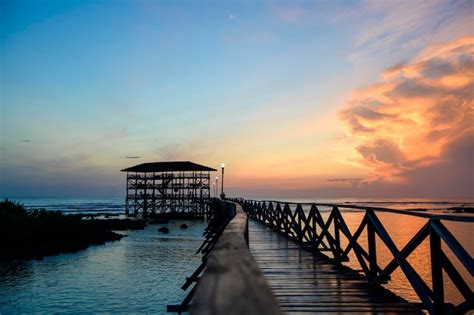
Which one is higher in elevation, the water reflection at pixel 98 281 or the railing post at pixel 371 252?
the railing post at pixel 371 252

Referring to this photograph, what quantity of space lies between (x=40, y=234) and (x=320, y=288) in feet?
77.8

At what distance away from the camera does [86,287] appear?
47.3 ft

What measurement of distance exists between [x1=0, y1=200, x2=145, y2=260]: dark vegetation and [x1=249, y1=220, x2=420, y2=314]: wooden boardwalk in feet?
56.8

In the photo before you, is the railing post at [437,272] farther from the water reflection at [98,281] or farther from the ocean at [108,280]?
the water reflection at [98,281]

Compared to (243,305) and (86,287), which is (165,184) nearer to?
(86,287)

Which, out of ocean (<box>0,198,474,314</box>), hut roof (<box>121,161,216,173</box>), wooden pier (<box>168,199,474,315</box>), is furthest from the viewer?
hut roof (<box>121,161,216,173</box>)

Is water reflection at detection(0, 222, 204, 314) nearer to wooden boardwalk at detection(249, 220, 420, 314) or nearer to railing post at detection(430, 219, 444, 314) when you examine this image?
wooden boardwalk at detection(249, 220, 420, 314)

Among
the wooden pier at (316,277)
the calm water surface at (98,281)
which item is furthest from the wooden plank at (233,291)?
the calm water surface at (98,281)

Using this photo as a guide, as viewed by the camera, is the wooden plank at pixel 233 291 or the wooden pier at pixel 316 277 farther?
the wooden pier at pixel 316 277

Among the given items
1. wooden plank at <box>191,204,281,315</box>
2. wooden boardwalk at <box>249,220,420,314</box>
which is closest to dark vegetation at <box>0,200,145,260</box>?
wooden boardwalk at <box>249,220,420,314</box>

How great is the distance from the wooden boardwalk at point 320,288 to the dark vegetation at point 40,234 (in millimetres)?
17319

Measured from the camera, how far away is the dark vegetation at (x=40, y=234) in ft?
70.0

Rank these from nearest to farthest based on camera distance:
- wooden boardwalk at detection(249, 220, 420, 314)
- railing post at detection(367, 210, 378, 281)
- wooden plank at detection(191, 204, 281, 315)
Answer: wooden plank at detection(191, 204, 281, 315), wooden boardwalk at detection(249, 220, 420, 314), railing post at detection(367, 210, 378, 281)

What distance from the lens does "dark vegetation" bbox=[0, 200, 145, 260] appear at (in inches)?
840
